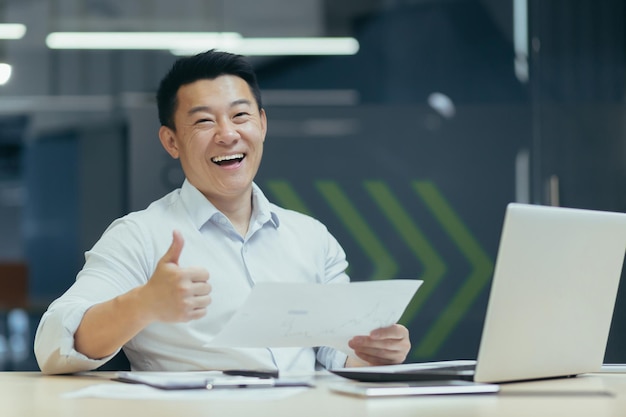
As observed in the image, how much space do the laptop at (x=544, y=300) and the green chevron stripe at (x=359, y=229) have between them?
2559 millimetres

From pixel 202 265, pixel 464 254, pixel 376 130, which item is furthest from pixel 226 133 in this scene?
pixel 464 254

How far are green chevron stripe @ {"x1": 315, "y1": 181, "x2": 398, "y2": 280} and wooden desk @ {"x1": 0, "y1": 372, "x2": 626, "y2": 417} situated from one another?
2751mm

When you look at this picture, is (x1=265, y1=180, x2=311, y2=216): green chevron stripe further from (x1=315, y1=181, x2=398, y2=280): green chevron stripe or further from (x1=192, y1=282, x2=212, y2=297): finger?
(x1=192, y1=282, x2=212, y2=297): finger

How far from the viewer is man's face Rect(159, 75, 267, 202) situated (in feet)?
7.66

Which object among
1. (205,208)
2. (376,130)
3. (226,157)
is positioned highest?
(376,130)

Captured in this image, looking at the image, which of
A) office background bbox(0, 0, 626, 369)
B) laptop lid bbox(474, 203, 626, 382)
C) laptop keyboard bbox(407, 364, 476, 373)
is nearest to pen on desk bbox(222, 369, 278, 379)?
laptop keyboard bbox(407, 364, 476, 373)

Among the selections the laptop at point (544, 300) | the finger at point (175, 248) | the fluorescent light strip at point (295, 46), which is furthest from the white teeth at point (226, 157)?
the fluorescent light strip at point (295, 46)

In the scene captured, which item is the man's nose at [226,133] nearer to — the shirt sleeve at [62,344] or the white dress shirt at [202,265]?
the white dress shirt at [202,265]

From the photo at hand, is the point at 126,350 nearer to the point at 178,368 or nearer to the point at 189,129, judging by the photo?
the point at 178,368

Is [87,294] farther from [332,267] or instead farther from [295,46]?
[295,46]

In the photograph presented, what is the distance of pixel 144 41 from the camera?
436 centimetres

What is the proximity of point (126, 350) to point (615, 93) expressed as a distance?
3.13 meters

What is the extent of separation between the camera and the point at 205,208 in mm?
2320

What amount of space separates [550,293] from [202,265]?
94cm
